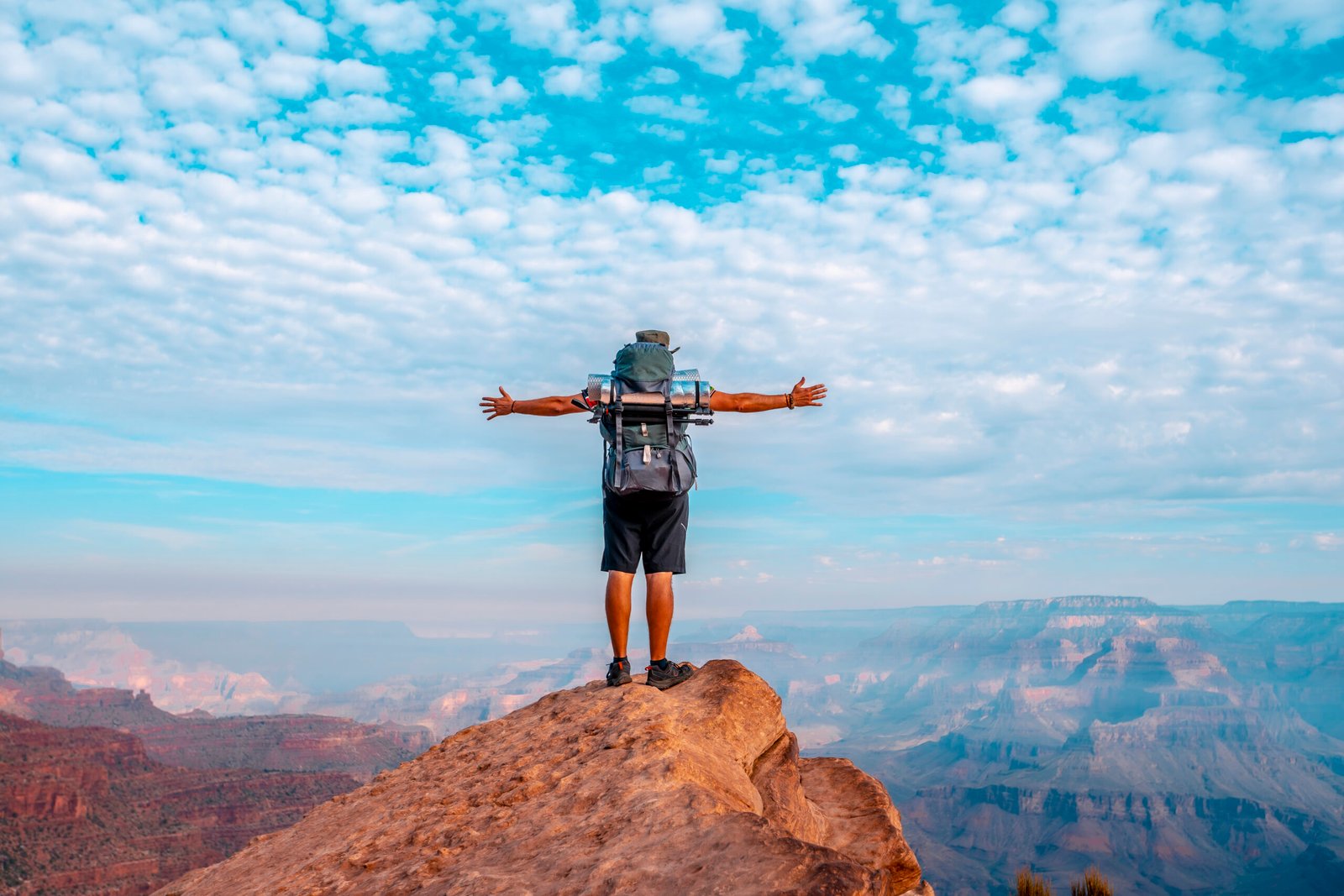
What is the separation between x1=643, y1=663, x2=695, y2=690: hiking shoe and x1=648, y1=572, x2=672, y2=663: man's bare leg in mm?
236

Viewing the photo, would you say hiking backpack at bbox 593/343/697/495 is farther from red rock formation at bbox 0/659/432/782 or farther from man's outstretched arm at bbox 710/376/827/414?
red rock formation at bbox 0/659/432/782

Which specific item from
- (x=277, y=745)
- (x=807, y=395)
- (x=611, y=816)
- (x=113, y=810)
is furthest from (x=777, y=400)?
(x=277, y=745)

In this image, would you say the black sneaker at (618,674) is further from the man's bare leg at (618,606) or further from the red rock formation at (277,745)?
the red rock formation at (277,745)

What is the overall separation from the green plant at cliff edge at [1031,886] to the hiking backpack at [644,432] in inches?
536

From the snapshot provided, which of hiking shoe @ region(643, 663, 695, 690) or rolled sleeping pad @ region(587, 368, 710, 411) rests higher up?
rolled sleeping pad @ region(587, 368, 710, 411)

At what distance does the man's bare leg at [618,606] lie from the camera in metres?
9.30

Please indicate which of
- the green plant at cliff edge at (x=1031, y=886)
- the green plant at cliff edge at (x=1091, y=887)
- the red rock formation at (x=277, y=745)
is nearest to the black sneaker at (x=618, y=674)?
the green plant at cliff edge at (x=1031, y=886)

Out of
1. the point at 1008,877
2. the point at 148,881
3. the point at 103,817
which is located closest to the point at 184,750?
the point at 103,817

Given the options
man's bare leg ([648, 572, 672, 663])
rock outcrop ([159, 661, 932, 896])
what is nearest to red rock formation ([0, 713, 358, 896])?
rock outcrop ([159, 661, 932, 896])

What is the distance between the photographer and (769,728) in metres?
8.89

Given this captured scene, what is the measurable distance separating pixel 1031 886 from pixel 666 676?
1265cm

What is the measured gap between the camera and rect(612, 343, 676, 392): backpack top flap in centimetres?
909

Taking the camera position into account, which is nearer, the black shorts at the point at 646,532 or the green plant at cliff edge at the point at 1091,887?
the black shorts at the point at 646,532

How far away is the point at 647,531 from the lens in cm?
938
